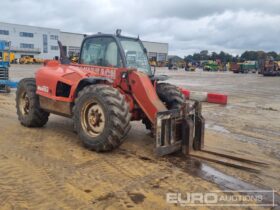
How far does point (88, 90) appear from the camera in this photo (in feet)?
18.6

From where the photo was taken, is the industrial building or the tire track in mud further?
the industrial building

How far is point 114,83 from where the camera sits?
611 centimetres

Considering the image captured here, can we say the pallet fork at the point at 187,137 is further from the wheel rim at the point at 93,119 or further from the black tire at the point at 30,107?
the black tire at the point at 30,107

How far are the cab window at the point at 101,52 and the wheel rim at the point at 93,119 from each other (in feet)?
3.63

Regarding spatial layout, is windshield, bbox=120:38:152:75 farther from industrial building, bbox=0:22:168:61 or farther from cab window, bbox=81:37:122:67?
industrial building, bbox=0:22:168:61

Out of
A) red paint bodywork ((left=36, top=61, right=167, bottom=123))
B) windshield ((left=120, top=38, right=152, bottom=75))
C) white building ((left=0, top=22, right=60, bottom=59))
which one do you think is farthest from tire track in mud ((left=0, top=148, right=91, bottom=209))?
white building ((left=0, top=22, right=60, bottom=59))

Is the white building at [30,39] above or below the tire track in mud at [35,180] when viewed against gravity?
above

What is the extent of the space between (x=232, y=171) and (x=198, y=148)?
103cm

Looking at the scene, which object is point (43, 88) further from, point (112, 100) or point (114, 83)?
point (112, 100)

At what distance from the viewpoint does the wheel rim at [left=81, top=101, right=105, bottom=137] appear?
5.62m

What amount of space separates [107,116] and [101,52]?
6.22ft

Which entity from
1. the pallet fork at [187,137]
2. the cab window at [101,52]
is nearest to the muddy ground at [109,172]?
the pallet fork at [187,137]

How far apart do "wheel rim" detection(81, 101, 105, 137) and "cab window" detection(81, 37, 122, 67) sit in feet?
3.63

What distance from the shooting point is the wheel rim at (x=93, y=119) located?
5625 millimetres
